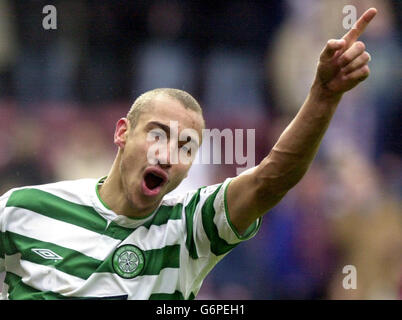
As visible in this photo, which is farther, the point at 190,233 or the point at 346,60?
the point at 190,233

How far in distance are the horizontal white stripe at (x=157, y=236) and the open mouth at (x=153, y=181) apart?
13 centimetres

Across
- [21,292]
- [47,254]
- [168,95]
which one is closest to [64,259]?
[47,254]

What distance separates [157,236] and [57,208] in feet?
1.14

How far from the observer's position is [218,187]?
2.48 meters

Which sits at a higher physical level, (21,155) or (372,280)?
(21,155)

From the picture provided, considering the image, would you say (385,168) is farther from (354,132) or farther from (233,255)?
(233,255)

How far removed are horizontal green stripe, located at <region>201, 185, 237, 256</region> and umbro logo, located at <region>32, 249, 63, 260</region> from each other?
47cm

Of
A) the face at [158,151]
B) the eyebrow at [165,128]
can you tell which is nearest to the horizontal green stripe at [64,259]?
the face at [158,151]

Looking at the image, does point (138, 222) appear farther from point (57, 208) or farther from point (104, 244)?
point (57, 208)

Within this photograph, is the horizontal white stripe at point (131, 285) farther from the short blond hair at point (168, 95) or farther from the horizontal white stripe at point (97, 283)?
the short blond hair at point (168, 95)

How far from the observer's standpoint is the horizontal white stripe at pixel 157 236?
2484 millimetres

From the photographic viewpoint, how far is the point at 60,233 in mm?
2516

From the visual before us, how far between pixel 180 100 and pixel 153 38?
212 centimetres
